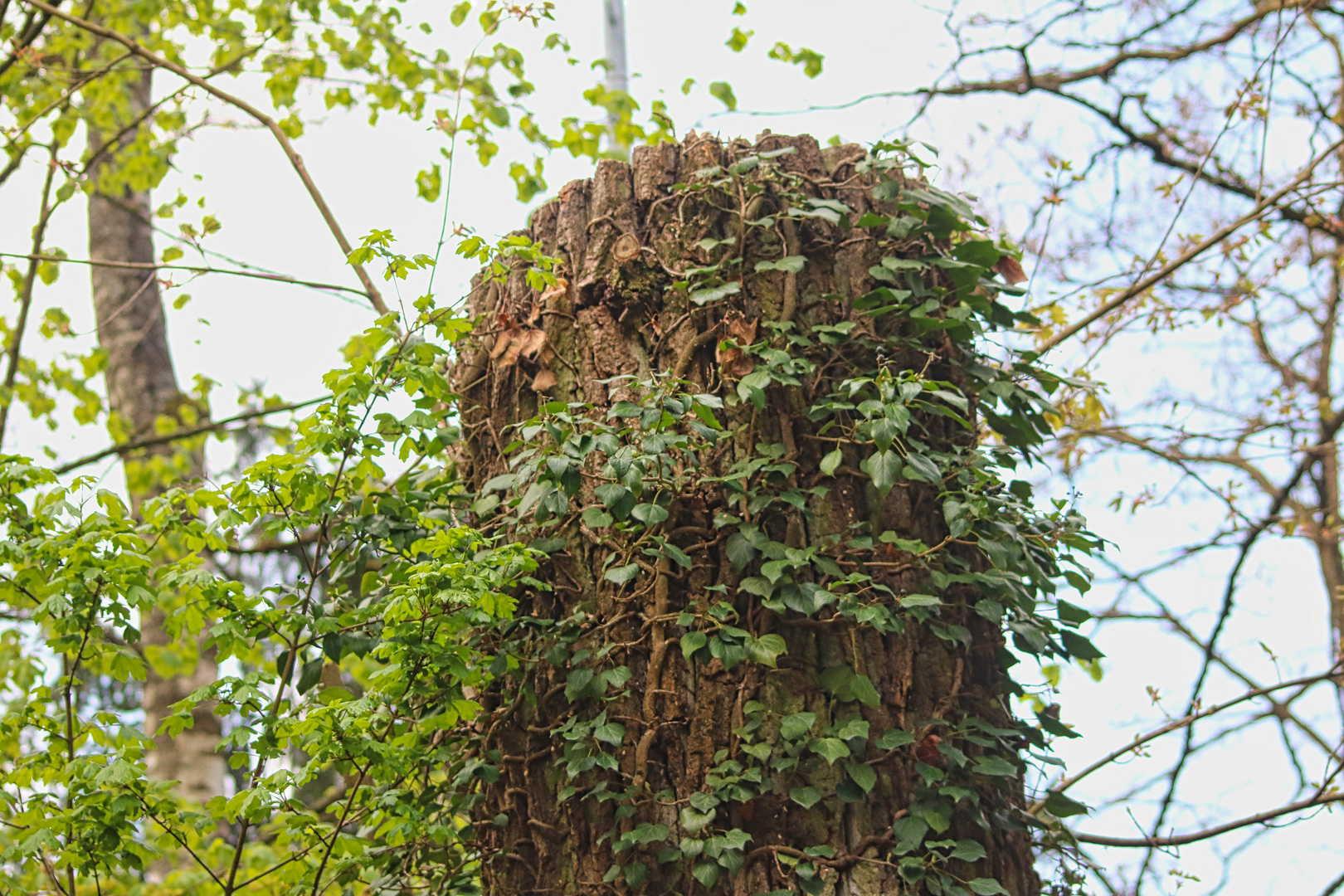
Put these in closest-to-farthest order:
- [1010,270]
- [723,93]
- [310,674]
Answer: [310,674] → [1010,270] → [723,93]

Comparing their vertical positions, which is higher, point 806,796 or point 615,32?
point 615,32

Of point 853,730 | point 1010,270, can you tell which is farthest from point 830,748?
point 1010,270

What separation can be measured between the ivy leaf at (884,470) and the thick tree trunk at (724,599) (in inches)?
6.6

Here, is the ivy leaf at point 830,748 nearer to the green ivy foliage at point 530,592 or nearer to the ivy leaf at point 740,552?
the green ivy foliage at point 530,592

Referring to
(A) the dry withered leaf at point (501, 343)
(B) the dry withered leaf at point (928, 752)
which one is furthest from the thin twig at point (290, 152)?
(B) the dry withered leaf at point (928, 752)

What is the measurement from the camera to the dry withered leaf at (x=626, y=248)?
277 cm

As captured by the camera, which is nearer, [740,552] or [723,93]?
[740,552]

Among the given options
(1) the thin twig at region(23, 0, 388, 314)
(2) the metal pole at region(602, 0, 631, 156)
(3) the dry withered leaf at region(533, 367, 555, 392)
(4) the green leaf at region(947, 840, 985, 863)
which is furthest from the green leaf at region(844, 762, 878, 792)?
(2) the metal pole at region(602, 0, 631, 156)

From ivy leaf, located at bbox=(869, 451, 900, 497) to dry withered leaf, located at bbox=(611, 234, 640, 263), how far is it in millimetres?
857

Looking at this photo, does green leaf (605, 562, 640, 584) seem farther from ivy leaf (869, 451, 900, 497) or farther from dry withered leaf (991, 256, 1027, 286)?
dry withered leaf (991, 256, 1027, 286)

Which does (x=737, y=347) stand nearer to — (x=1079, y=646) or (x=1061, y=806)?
(x=1079, y=646)

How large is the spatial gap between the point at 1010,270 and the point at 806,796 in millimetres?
1520

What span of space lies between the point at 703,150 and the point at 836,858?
1.76 metres

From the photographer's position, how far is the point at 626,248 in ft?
9.11
